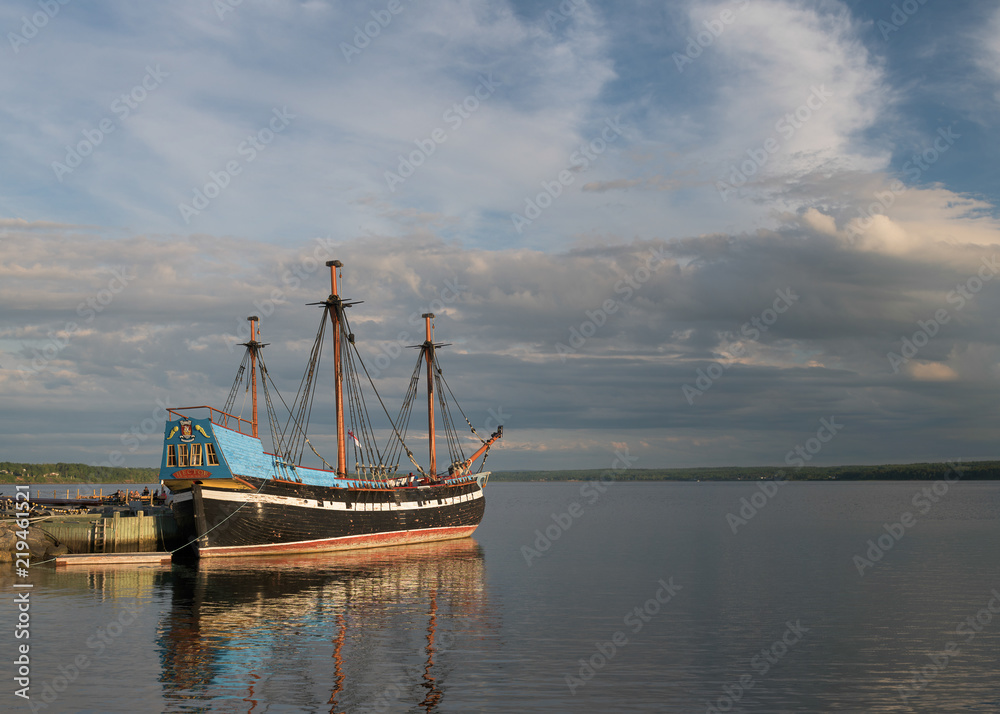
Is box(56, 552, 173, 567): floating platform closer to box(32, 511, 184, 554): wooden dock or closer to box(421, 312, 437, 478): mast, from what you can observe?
box(32, 511, 184, 554): wooden dock

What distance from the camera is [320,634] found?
1150 inches

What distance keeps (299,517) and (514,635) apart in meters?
28.9

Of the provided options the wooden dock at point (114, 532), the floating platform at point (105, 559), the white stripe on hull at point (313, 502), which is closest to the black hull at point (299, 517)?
the white stripe on hull at point (313, 502)

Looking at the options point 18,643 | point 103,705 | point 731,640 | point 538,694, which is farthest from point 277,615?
point 731,640

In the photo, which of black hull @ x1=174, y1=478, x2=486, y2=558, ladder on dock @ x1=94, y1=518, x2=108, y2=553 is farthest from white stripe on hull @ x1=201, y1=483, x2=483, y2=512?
ladder on dock @ x1=94, y1=518, x2=108, y2=553

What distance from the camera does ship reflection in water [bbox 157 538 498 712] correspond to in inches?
850

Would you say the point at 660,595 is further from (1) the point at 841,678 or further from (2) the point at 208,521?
(2) the point at 208,521

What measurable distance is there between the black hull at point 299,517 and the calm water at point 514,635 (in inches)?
89.1

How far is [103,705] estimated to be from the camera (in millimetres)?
20438

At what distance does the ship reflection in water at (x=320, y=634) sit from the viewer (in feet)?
70.8

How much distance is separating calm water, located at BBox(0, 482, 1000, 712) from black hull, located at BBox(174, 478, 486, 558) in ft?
7.42

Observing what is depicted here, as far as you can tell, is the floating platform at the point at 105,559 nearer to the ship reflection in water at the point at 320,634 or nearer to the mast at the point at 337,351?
the ship reflection in water at the point at 320,634

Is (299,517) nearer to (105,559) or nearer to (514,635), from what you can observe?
(105,559)

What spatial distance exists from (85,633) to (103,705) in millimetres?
10237
